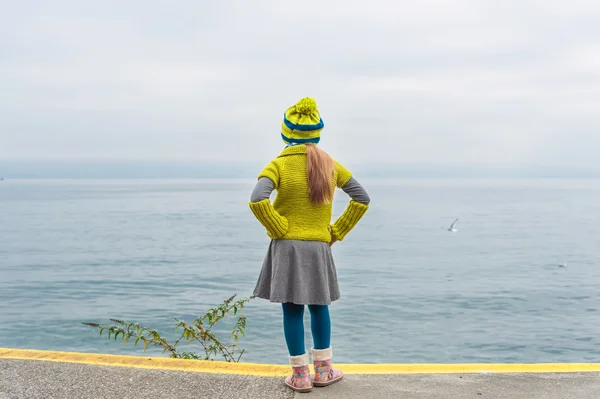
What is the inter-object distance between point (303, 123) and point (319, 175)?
37 cm

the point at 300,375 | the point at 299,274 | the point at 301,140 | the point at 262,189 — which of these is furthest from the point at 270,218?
the point at 300,375

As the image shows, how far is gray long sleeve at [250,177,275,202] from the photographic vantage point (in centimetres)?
411

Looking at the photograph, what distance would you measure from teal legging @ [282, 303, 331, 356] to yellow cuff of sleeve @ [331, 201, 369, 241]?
0.50m

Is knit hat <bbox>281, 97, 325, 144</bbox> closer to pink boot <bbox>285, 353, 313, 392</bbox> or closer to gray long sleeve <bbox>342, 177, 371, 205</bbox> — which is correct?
gray long sleeve <bbox>342, 177, 371, 205</bbox>

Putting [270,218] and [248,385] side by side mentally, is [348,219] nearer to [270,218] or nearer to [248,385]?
[270,218]

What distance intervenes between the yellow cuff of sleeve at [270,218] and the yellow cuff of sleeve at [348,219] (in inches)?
16.2

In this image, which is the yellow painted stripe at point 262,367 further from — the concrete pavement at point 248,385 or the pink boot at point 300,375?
the pink boot at point 300,375

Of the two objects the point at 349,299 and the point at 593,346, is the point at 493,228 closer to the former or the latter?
the point at 349,299

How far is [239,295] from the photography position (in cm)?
2125

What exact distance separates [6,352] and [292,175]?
8.58 ft

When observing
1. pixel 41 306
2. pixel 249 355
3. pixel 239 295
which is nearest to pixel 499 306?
pixel 239 295

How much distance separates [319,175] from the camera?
428 cm

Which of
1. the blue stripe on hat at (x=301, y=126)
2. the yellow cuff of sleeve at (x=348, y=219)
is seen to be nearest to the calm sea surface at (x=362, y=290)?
the yellow cuff of sleeve at (x=348, y=219)

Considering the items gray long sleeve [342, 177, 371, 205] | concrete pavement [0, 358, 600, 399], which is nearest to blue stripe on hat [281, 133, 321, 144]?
gray long sleeve [342, 177, 371, 205]
